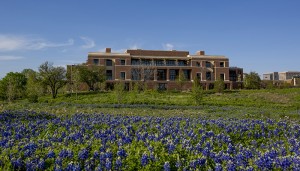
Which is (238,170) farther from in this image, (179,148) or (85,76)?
(85,76)

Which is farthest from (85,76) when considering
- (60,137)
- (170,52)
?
(60,137)

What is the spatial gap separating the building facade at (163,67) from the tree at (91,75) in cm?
1053

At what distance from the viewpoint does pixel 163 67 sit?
81.2 m

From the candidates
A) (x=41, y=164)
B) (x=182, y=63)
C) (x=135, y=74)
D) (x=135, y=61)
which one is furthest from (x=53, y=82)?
(x=41, y=164)

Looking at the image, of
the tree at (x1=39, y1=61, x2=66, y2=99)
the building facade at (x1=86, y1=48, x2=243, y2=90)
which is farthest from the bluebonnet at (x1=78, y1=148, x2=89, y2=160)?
the building facade at (x1=86, y1=48, x2=243, y2=90)

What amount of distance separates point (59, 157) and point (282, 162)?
4.01 meters

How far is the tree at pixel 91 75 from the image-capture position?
63.2m

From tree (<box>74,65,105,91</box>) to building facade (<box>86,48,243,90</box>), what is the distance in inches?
414

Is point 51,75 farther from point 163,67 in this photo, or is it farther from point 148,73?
point 163,67

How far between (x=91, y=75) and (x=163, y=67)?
2335cm

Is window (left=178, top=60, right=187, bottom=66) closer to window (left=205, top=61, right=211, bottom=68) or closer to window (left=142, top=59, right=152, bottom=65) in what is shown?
window (left=205, top=61, right=211, bottom=68)

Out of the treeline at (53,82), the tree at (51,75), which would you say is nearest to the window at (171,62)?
the treeline at (53,82)

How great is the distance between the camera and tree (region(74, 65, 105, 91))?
Answer: 63159 millimetres

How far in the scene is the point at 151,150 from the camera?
20.4ft
